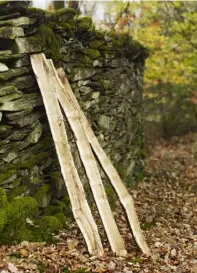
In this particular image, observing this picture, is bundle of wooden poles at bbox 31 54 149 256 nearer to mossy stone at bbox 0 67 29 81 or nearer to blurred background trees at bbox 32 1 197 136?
mossy stone at bbox 0 67 29 81

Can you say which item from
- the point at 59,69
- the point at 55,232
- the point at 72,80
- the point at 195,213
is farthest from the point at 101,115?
the point at 55,232

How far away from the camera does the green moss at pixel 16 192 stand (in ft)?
16.9

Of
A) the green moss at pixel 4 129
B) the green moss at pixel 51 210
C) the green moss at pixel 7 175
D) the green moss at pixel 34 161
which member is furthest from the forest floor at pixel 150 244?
the green moss at pixel 4 129

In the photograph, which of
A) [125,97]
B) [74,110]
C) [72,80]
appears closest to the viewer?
[74,110]

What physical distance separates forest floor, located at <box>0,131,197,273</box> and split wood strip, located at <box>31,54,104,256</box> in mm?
257

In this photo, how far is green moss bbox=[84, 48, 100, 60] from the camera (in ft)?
24.7

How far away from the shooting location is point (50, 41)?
603 cm

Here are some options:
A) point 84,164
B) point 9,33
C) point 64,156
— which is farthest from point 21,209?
point 9,33

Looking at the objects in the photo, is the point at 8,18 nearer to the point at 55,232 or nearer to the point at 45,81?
the point at 45,81

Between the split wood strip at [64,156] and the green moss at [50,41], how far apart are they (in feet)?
0.92

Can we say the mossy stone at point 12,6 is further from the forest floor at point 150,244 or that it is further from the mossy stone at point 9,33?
the forest floor at point 150,244

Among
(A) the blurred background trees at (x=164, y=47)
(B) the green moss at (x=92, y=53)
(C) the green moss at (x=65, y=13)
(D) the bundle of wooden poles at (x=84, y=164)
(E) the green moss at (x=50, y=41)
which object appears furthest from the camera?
(A) the blurred background trees at (x=164, y=47)

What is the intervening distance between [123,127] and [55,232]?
4686 mm

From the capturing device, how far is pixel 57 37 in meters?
6.35
